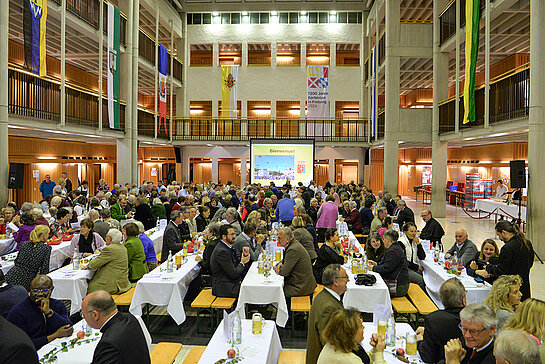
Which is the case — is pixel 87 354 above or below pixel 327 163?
below

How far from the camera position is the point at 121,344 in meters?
2.97

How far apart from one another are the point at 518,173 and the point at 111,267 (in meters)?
9.54

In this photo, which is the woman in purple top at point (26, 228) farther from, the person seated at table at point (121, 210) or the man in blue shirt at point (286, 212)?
the man in blue shirt at point (286, 212)

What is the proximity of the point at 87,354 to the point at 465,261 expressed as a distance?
559 cm

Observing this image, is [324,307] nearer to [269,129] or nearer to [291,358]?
[291,358]

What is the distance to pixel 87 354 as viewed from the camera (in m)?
3.80

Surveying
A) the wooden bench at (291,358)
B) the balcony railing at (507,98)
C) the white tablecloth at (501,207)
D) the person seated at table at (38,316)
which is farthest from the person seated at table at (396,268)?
the white tablecloth at (501,207)

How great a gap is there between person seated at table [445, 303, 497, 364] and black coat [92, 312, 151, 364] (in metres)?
2.29

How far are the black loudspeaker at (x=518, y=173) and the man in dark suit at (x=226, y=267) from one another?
7695 millimetres

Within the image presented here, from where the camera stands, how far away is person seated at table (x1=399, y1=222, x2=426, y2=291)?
23.1 feet

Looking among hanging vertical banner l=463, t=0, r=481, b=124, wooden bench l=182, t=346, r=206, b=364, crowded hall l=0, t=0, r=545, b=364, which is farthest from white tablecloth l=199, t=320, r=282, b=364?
hanging vertical banner l=463, t=0, r=481, b=124

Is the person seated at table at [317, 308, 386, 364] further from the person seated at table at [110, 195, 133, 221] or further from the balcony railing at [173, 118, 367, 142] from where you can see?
the balcony railing at [173, 118, 367, 142]

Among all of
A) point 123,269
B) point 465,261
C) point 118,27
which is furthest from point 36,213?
point 118,27

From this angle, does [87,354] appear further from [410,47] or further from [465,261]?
[410,47]
